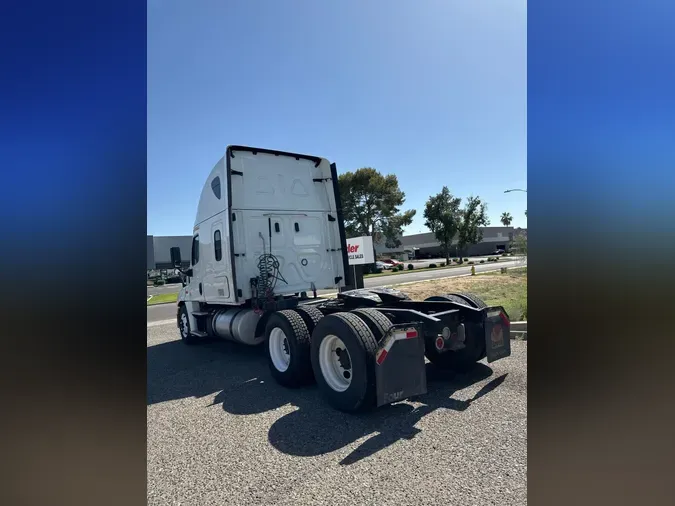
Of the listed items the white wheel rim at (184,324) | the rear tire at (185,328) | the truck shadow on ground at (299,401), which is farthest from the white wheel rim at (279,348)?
the white wheel rim at (184,324)

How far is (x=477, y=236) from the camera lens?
49.0 meters

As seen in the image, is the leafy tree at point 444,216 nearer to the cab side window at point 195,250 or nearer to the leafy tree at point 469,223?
the leafy tree at point 469,223

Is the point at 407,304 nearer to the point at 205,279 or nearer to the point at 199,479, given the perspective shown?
the point at 199,479

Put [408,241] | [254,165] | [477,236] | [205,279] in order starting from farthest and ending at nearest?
1. [408,241]
2. [477,236]
3. [205,279]
4. [254,165]

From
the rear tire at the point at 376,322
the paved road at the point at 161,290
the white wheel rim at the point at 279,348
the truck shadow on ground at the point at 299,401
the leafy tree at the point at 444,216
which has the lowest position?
the paved road at the point at 161,290

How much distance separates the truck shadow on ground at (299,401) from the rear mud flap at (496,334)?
37cm

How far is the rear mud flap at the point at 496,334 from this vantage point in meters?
4.79

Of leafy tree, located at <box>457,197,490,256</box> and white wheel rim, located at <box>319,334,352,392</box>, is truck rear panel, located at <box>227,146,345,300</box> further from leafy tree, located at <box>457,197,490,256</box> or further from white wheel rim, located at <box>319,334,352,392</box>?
leafy tree, located at <box>457,197,490,256</box>

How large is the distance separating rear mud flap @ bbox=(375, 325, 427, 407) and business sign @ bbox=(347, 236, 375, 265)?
8153 mm

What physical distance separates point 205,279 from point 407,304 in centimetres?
414

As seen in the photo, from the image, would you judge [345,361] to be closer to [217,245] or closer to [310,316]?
[310,316]

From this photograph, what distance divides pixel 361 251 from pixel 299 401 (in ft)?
26.4

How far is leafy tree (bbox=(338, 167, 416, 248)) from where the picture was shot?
4816cm
